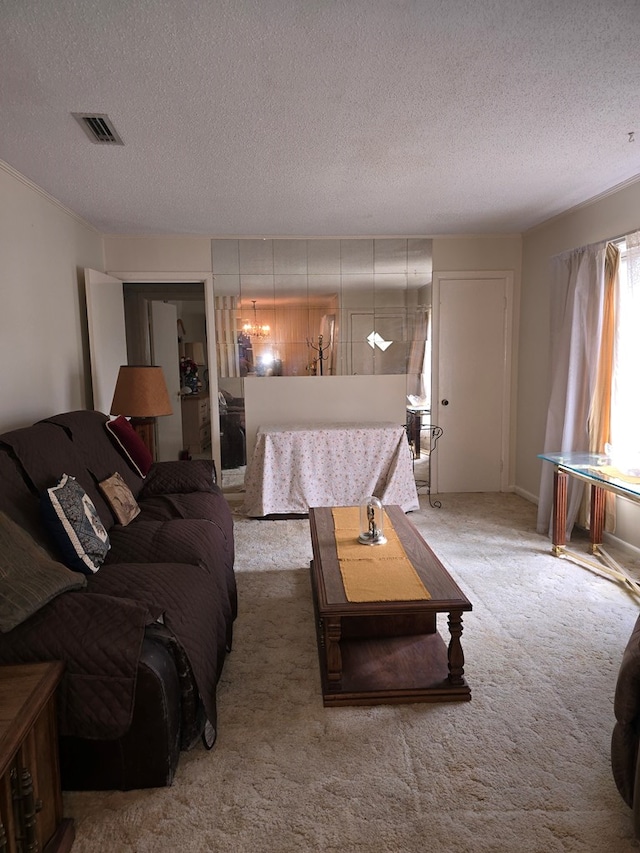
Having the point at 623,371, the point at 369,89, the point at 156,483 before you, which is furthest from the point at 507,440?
the point at 369,89

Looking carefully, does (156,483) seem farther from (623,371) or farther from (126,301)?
(126,301)

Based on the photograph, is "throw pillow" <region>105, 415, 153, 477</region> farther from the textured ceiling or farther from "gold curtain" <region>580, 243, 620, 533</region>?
"gold curtain" <region>580, 243, 620, 533</region>

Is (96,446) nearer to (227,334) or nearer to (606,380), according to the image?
(227,334)

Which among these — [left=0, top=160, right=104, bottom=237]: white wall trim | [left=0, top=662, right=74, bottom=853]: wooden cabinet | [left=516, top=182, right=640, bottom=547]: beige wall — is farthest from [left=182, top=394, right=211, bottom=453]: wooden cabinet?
[left=0, top=662, right=74, bottom=853]: wooden cabinet

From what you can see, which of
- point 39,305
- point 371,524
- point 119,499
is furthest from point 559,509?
point 39,305

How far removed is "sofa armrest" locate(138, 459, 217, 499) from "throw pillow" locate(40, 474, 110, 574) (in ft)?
3.32

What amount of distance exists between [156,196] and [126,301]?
10.6 feet

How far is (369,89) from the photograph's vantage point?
7.41ft

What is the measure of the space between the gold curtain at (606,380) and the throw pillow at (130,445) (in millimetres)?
3050

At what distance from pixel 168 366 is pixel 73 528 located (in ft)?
16.2

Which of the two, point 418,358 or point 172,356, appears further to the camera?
point 172,356

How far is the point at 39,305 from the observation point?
3.60m

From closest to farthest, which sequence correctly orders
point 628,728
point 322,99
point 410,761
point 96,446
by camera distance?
1. point 628,728
2. point 410,761
3. point 322,99
4. point 96,446

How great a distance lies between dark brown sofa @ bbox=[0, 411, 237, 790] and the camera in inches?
63.6
